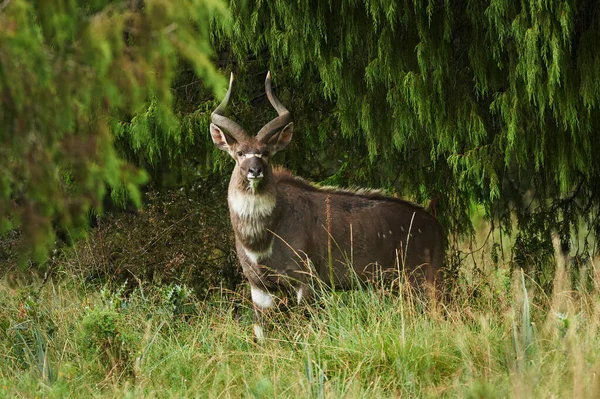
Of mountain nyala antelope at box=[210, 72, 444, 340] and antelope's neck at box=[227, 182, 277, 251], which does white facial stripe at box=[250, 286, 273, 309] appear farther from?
antelope's neck at box=[227, 182, 277, 251]

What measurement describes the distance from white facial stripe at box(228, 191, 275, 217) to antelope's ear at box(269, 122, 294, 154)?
43 centimetres

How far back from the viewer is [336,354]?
5977 millimetres

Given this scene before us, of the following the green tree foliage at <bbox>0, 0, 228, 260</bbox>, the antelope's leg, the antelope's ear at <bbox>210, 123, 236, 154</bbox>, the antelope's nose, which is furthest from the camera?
the antelope's ear at <bbox>210, 123, 236, 154</bbox>

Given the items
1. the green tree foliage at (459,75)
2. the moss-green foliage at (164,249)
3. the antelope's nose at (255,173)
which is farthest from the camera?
the moss-green foliage at (164,249)

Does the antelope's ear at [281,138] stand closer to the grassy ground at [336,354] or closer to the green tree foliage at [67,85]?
the grassy ground at [336,354]

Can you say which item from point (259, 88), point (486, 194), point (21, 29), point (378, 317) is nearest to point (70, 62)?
point (21, 29)

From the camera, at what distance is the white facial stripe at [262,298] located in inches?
309

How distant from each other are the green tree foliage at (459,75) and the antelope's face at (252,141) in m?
0.46

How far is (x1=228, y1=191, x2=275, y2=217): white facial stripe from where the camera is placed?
310 inches

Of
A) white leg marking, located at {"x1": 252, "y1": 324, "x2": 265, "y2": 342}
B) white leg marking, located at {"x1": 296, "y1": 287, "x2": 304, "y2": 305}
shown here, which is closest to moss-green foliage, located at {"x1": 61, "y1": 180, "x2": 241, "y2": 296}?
white leg marking, located at {"x1": 296, "y1": 287, "x2": 304, "y2": 305}

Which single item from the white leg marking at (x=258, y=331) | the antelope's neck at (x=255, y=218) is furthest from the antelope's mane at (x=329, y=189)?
the white leg marking at (x=258, y=331)

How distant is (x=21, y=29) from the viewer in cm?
362

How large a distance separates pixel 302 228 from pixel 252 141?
804mm

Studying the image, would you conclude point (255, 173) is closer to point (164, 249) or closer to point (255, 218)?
point (255, 218)
